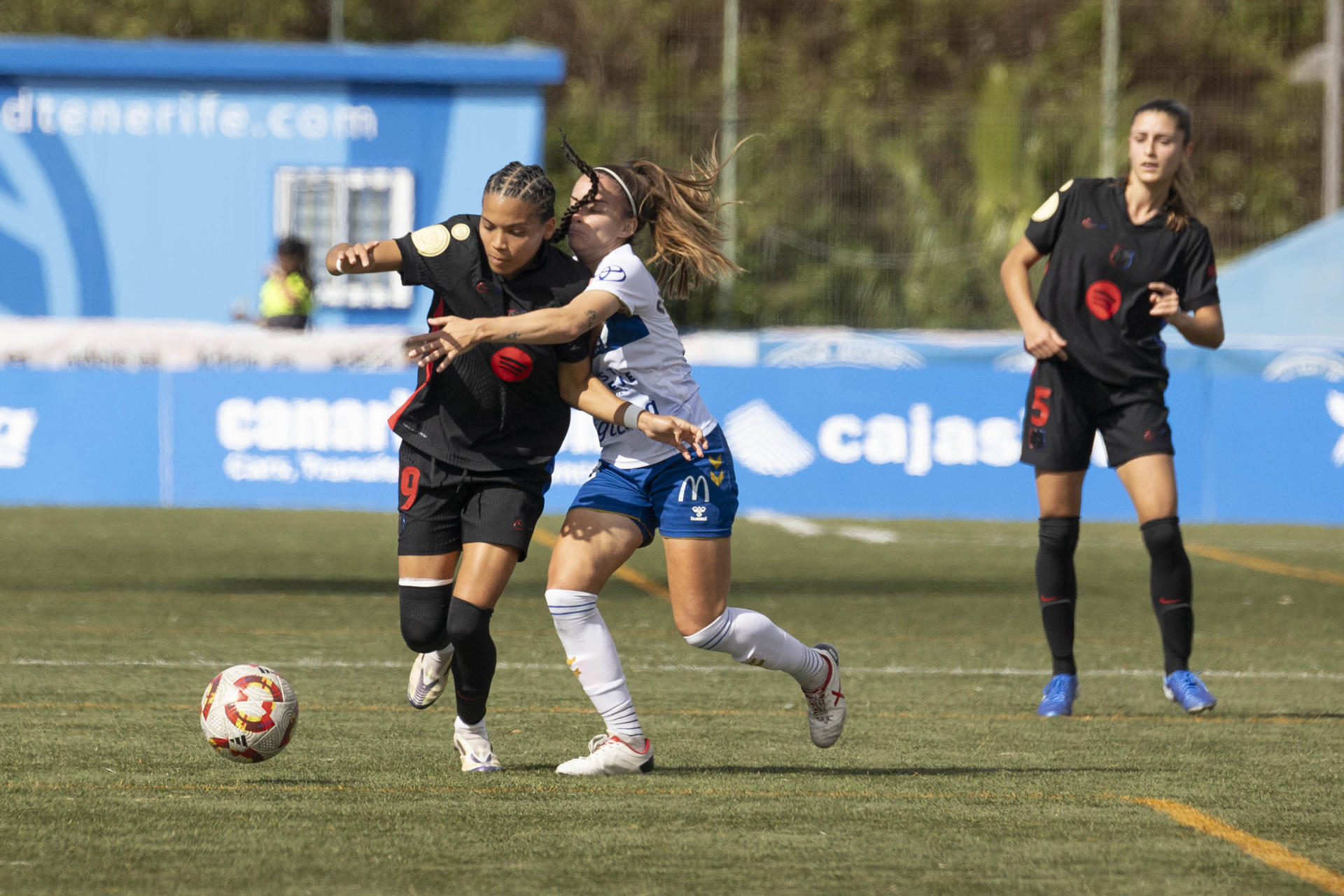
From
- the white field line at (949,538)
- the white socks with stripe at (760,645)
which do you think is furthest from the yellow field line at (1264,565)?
the white socks with stripe at (760,645)

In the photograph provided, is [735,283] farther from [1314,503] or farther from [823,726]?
[823,726]

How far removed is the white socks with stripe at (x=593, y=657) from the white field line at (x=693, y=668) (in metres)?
2.28

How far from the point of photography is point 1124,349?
6.66m

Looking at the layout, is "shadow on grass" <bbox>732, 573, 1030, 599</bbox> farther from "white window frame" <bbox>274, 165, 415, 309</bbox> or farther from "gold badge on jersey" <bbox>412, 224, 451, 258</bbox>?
"white window frame" <bbox>274, 165, 415, 309</bbox>

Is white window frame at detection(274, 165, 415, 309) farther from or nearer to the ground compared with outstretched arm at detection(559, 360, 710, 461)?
farther from the ground

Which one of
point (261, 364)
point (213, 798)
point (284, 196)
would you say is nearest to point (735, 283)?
point (284, 196)

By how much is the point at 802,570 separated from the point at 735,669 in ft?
12.8

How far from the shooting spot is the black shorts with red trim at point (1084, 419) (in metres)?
6.65

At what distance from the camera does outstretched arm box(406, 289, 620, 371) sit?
15.9 ft

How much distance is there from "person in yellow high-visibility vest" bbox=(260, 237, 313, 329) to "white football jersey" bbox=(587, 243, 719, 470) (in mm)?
11835

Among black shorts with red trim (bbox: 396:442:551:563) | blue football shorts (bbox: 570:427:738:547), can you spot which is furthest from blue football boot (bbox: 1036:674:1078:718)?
black shorts with red trim (bbox: 396:442:551:563)

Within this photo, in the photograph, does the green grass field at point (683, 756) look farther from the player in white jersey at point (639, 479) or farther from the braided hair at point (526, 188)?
the braided hair at point (526, 188)

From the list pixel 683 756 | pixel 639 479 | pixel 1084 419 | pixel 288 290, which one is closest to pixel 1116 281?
pixel 1084 419

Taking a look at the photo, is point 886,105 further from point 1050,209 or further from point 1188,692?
point 1188,692
